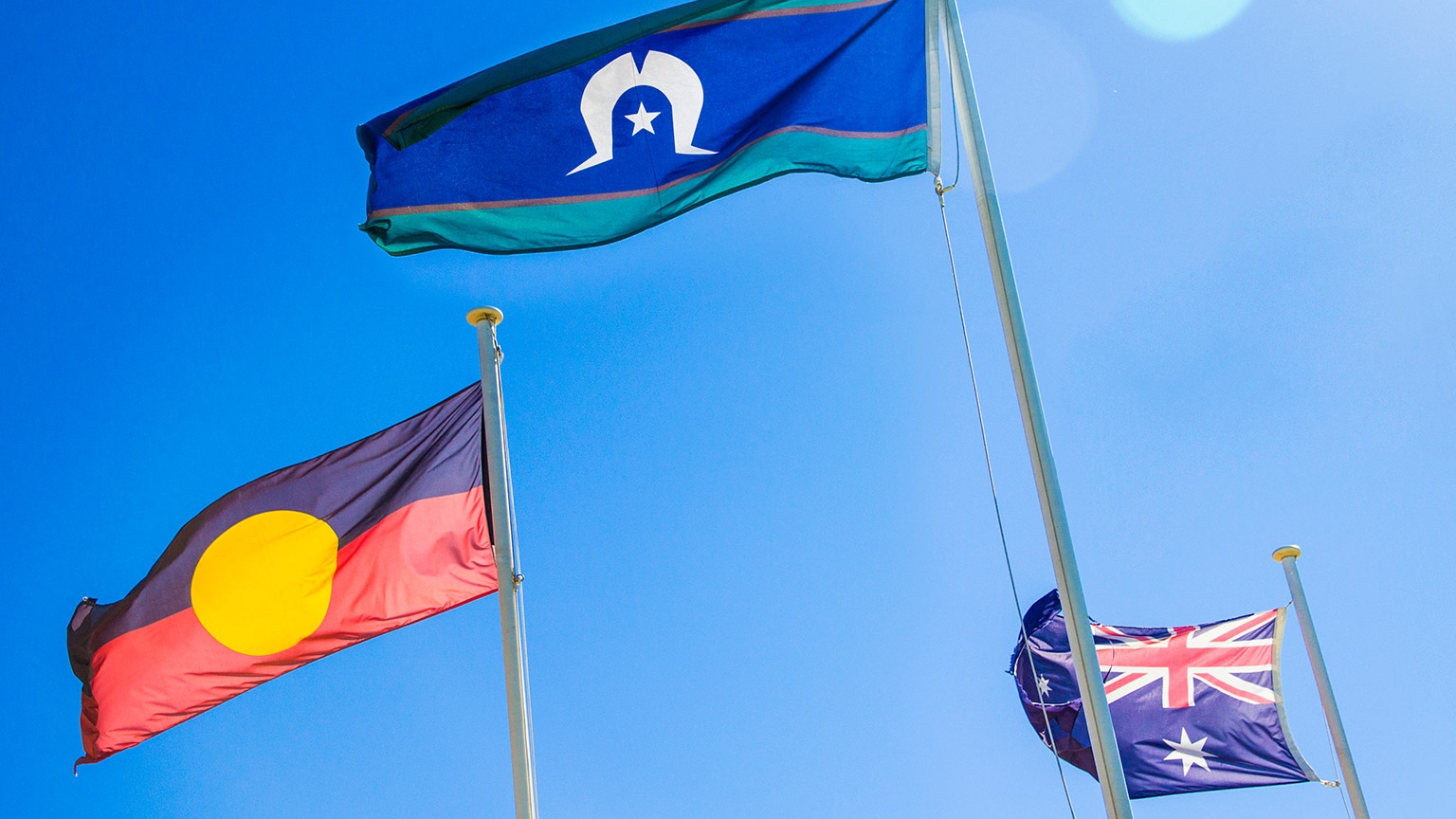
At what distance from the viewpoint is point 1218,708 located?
10922mm

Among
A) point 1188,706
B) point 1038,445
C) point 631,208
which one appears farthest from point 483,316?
point 1188,706

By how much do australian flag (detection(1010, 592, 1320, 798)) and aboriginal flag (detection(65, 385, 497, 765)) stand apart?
18.9 feet

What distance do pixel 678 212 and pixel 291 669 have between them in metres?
4.31

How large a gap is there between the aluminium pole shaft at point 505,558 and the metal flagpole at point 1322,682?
Result: 7805 millimetres

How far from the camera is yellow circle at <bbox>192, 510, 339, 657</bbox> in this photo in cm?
784

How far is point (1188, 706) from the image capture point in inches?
432

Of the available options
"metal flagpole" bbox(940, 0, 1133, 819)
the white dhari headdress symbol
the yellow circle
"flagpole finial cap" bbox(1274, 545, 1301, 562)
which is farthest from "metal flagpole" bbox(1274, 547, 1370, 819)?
the yellow circle

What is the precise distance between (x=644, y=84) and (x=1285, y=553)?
8360mm

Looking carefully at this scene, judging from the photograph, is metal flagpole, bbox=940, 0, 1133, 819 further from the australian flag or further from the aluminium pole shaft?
the australian flag

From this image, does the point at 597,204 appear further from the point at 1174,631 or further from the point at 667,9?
the point at 1174,631

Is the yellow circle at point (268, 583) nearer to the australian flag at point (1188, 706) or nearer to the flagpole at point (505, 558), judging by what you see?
the flagpole at point (505, 558)

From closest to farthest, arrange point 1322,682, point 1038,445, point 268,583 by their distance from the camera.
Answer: point 1038,445, point 268,583, point 1322,682

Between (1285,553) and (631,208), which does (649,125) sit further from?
(1285,553)

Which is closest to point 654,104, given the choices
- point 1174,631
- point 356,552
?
point 356,552
